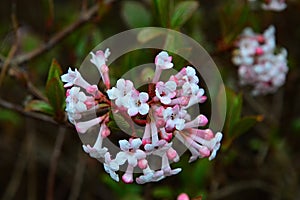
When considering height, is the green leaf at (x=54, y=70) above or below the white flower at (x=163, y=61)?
above

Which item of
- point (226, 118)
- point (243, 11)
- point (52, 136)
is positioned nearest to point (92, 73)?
point (226, 118)

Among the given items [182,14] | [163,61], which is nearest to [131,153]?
[163,61]

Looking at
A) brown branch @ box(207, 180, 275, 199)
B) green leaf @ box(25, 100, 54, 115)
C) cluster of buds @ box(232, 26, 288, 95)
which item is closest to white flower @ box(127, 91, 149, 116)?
green leaf @ box(25, 100, 54, 115)

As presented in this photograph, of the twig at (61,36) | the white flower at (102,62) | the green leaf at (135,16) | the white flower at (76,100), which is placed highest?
the twig at (61,36)

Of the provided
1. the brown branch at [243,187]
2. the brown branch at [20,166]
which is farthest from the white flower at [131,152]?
the brown branch at [20,166]

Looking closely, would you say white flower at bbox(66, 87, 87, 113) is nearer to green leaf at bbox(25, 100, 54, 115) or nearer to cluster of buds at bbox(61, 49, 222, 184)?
cluster of buds at bbox(61, 49, 222, 184)

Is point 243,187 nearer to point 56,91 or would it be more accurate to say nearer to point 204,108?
point 204,108

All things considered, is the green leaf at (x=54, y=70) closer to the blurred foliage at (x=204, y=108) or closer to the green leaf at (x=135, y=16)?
the blurred foliage at (x=204, y=108)
